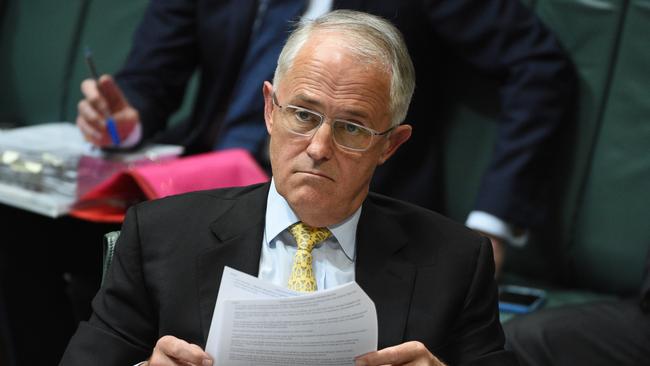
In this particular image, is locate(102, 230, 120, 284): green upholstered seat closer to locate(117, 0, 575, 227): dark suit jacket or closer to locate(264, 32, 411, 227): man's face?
locate(264, 32, 411, 227): man's face

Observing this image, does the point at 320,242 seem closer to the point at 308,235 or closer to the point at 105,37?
the point at 308,235

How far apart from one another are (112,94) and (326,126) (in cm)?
141

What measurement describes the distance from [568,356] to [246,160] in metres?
0.98

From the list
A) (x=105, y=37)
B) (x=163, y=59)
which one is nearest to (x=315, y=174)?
(x=163, y=59)

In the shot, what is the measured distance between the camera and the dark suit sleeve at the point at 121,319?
160 cm

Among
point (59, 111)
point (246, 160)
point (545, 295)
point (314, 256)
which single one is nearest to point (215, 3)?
point (246, 160)

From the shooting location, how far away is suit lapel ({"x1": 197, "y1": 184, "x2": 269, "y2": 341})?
1.62 m

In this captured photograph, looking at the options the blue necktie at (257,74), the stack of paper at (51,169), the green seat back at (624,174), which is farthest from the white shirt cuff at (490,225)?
the stack of paper at (51,169)

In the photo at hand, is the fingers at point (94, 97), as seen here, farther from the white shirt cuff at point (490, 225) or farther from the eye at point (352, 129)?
the eye at point (352, 129)

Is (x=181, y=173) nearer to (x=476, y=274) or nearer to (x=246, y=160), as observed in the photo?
(x=246, y=160)

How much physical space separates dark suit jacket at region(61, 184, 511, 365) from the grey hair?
0.24m

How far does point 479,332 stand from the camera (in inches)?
65.8

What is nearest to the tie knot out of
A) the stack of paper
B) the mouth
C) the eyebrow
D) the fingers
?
the mouth

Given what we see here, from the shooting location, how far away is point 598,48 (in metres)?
2.86
